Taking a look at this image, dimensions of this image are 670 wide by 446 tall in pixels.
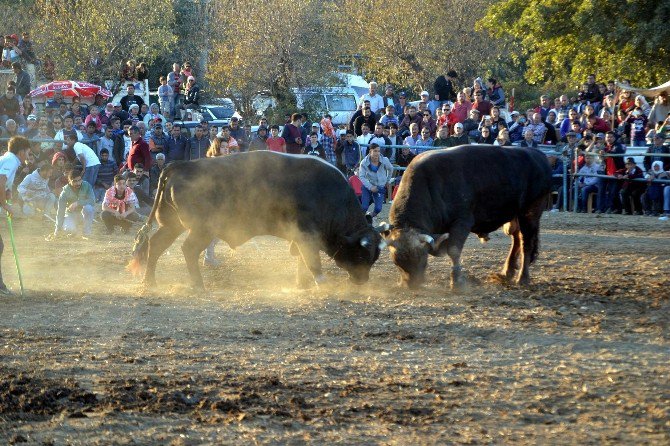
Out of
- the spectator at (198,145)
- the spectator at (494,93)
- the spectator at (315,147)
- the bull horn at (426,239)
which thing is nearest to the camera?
the bull horn at (426,239)

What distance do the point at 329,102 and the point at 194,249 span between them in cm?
2093

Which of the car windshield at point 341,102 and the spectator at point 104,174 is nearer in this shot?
the spectator at point 104,174

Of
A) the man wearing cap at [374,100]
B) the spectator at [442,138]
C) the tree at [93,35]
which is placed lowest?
the spectator at [442,138]

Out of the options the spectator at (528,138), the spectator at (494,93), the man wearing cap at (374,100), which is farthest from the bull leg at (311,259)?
the spectator at (494,93)

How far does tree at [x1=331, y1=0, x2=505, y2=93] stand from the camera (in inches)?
1422

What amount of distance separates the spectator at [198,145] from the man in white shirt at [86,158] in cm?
213

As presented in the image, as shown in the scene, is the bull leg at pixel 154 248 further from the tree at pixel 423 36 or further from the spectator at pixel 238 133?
the tree at pixel 423 36

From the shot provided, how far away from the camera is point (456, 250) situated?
1196 centimetres

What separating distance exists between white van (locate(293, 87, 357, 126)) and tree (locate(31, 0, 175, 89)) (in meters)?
6.24

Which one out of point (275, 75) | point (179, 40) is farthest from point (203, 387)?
point (179, 40)

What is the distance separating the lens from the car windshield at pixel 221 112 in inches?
1303

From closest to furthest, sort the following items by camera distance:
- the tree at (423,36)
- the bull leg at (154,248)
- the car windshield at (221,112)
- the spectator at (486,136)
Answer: the bull leg at (154,248) < the spectator at (486,136) < the car windshield at (221,112) < the tree at (423,36)

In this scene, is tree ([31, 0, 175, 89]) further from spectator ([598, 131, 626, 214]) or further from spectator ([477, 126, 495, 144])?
spectator ([598, 131, 626, 214])

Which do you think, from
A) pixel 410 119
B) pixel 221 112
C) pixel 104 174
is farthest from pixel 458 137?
pixel 221 112
